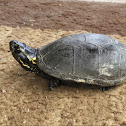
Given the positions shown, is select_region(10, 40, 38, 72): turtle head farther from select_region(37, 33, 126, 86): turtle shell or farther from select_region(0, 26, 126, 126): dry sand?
select_region(0, 26, 126, 126): dry sand

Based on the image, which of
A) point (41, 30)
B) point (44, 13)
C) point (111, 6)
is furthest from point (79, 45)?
point (111, 6)

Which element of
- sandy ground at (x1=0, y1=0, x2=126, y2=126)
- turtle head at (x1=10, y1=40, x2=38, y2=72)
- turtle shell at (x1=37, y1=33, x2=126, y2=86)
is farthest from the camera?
turtle head at (x1=10, y1=40, x2=38, y2=72)

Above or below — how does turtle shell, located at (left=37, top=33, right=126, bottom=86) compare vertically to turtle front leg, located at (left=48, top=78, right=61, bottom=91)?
above

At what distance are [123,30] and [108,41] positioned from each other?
7.23 feet

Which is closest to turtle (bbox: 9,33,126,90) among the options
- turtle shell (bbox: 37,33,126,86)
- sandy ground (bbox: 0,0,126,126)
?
turtle shell (bbox: 37,33,126,86)

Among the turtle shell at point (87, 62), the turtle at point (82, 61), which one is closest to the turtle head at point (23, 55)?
the turtle at point (82, 61)

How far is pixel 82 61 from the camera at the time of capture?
2637mm

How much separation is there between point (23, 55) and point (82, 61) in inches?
35.4

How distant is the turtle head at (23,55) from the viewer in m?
2.74

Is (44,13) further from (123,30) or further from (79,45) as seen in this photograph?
(79,45)

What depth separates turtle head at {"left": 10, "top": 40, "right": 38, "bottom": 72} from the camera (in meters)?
2.74

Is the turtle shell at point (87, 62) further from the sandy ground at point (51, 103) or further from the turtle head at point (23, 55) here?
the sandy ground at point (51, 103)

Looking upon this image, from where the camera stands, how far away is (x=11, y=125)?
7.89ft

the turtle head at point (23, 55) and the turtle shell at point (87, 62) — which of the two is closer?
the turtle shell at point (87, 62)
